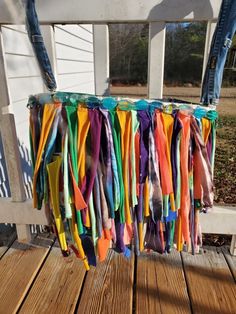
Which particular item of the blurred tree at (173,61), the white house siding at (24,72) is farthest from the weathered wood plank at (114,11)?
the blurred tree at (173,61)

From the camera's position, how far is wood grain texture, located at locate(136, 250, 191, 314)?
115 cm

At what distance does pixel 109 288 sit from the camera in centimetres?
123

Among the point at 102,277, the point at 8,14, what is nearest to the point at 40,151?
the point at 8,14

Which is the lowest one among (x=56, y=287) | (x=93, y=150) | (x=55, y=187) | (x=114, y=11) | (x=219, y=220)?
(x=56, y=287)

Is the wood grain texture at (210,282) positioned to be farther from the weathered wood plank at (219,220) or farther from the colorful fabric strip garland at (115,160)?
the colorful fabric strip garland at (115,160)

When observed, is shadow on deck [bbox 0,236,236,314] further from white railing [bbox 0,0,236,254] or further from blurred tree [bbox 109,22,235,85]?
blurred tree [bbox 109,22,235,85]

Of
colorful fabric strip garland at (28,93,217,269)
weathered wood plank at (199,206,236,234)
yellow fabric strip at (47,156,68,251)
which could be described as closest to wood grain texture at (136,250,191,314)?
weathered wood plank at (199,206,236,234)

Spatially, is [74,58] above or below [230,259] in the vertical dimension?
above

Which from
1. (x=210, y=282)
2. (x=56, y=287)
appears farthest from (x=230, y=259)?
(x=56, y=287)

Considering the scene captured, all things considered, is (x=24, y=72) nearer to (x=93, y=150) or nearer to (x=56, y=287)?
(x=93, y=150)

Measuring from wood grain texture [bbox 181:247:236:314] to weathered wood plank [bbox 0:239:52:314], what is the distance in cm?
73

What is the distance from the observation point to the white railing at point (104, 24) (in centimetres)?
103

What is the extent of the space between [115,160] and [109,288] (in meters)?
0.63

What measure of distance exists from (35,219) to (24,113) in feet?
3.40
